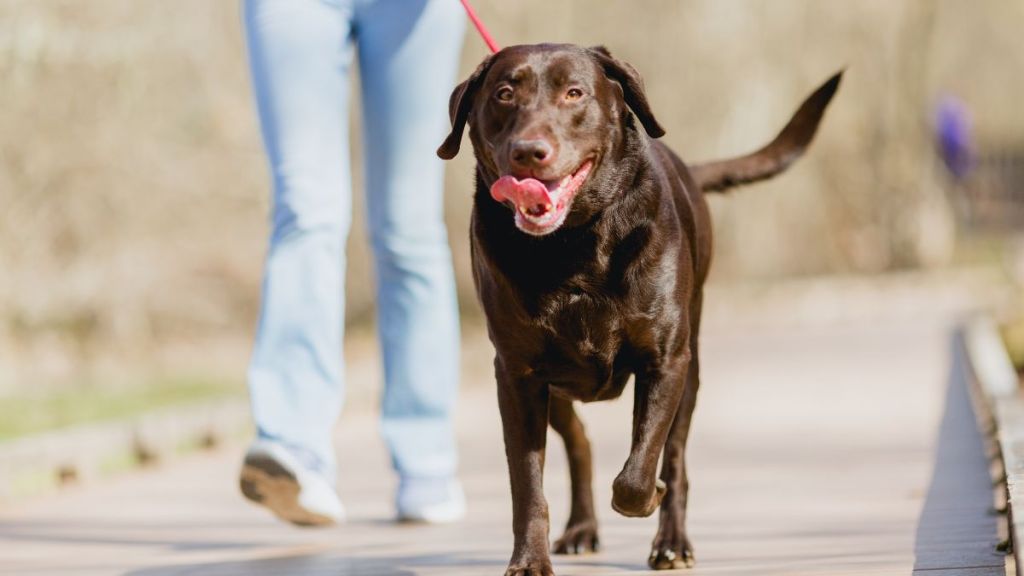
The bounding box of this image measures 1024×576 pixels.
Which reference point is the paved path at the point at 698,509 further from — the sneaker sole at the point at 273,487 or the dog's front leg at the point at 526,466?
the dog's front leg at the point at 526,466

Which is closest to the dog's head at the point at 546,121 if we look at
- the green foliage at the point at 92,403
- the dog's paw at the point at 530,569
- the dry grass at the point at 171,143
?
the dog's paw at the point at 530,569

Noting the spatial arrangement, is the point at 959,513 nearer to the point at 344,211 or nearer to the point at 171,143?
the point at 344,211

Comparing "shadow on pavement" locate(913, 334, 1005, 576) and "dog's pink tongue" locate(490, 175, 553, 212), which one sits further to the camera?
"shadow on pavement" locate(913, 334, 1005, 576)

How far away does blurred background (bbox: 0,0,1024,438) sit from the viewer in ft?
38.1

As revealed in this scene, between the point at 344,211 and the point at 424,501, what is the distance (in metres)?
0.88

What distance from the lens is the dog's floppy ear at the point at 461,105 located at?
3916mm

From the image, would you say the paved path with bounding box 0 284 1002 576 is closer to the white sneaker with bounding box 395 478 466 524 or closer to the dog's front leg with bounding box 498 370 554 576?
the white sneaker with bounding box 395 478 466 524

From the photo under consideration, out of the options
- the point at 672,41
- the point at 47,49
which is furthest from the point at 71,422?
the point at 672,41

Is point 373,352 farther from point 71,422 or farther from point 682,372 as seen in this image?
point 682,372

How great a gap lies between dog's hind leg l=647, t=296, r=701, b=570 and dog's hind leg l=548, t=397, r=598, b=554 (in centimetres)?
25

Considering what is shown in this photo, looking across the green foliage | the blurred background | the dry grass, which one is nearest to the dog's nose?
the dry grass

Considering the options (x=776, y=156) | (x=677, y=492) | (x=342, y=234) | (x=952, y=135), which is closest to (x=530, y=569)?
(x=677, y=492)

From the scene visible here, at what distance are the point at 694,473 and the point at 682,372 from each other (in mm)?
2706

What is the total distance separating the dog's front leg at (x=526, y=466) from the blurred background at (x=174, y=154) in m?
5.49
